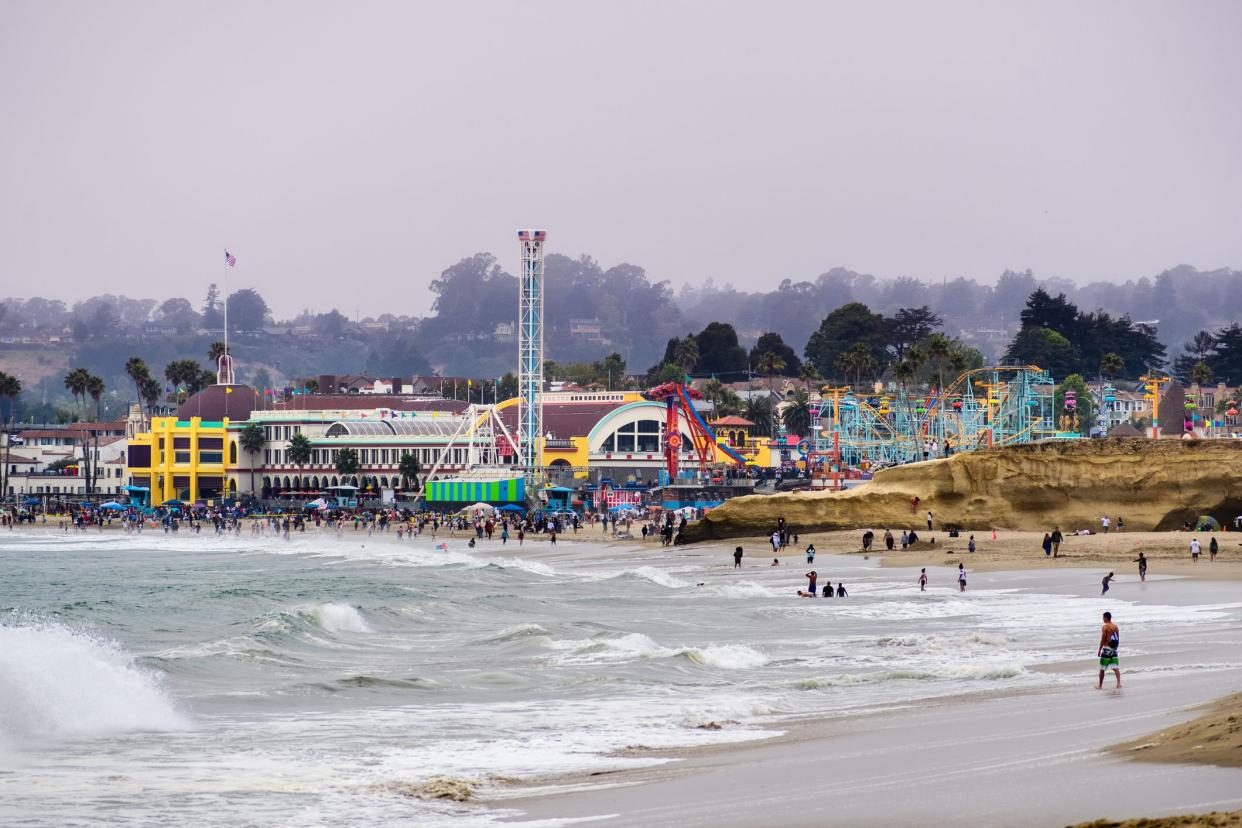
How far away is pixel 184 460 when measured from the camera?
11412 centimetres

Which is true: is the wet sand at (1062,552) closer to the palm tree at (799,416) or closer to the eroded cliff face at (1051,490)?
the eroded cliff face at (1051,490)

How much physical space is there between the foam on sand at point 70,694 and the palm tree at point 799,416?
113 meters

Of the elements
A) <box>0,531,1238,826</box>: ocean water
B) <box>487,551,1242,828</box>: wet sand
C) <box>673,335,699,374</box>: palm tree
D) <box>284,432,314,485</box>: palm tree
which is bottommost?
<box>0,531,1238,826</box>: ocean water

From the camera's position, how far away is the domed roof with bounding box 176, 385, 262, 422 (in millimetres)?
116244

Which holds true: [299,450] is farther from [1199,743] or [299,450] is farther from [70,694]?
[1199,743]

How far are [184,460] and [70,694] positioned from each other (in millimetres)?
96670

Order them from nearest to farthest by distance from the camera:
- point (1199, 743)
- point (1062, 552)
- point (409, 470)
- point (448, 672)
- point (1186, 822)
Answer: point (1186, 822) < point (1199, 743) < point (448, 672) < point (1062, 552) < point (409, 470)

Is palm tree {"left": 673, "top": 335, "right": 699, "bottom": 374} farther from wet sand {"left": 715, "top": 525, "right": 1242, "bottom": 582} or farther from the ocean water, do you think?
the ocean water

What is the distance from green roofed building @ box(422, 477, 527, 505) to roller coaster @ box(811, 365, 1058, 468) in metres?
19.1

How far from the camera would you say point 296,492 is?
110 metres

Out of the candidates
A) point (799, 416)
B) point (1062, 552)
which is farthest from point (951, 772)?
point (799, 416)

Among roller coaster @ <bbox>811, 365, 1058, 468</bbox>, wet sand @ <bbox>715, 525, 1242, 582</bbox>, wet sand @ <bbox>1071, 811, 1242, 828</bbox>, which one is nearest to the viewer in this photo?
wet sand @ <bbox>1071, 811, 1242, 828</bbox>

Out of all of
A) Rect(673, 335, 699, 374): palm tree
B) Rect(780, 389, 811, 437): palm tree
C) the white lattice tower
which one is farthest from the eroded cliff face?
Rect(673, 335, 699, 374): palm tree

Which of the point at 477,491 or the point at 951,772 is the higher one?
the point at 951,772
